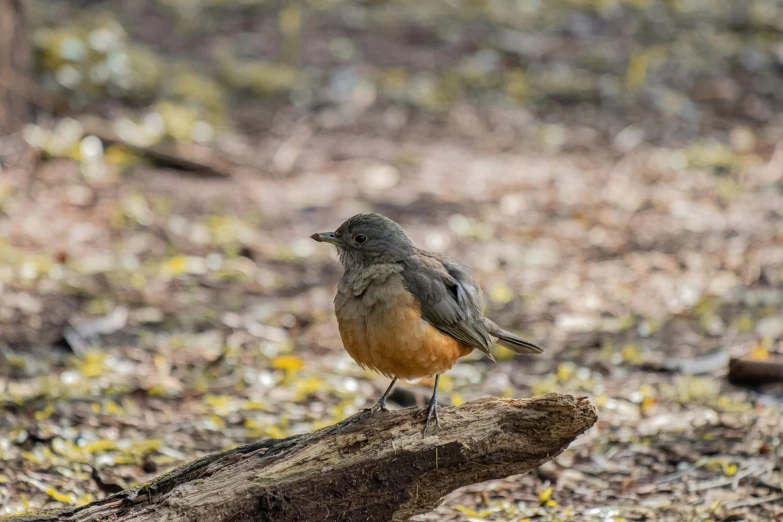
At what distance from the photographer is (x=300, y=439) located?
3.80m

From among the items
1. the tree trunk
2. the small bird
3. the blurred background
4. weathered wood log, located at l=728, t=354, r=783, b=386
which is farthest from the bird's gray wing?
the tree trunk

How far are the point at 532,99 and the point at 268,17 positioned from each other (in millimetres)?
4732

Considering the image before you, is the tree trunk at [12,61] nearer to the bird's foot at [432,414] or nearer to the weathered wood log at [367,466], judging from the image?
the weathered wood log at [367,466]

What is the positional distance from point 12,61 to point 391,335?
6449 millimetres

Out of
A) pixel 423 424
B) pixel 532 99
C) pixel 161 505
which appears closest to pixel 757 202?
pixel 532 99

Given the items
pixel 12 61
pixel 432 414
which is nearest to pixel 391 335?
pixel 432 414

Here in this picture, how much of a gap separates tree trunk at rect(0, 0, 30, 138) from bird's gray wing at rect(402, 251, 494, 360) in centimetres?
583

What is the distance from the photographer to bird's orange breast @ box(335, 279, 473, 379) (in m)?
4.05

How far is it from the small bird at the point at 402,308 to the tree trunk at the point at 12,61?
548 cm

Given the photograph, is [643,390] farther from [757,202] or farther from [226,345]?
[757,202]

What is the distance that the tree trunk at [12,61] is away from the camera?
28.5ft

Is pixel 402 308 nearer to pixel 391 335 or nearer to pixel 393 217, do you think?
pixel 391 335

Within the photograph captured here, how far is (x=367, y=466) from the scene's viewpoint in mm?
3738

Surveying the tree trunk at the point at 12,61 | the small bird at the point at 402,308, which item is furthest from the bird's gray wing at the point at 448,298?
the tree trunk at the point at 12,61
